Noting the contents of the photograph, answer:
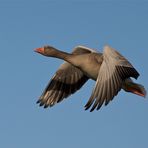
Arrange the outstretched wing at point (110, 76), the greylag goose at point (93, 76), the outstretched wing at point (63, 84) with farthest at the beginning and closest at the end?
the outstretched wing at point (63, 84) → the greylag goose at point (93, 76) → the outstretched wing at point (110, 76)

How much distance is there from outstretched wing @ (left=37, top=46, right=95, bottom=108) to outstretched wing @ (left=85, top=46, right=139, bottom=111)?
14.9 ft

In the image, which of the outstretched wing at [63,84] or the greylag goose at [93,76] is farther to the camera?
the outstretched wing at [63,84]

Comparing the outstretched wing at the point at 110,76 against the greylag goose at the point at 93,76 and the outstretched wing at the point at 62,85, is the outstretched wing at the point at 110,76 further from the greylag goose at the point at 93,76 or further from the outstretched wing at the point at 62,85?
the outstretched wing at the point at 62,85

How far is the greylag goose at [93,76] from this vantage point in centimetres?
2075

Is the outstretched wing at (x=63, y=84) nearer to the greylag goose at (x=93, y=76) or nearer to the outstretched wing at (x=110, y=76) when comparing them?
the greylag goose at (x=93, y=76)

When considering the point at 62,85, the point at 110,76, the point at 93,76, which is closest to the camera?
the point at 110,76

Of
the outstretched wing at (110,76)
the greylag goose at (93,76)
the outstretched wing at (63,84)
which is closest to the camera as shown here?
the outstretched wing at (110,76)

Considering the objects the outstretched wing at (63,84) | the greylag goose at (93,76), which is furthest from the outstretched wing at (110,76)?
the outstretched wing at (63,84)

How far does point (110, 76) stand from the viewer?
69.7ft

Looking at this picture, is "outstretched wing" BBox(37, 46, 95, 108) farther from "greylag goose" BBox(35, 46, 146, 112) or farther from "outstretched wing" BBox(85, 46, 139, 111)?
"outstretched wing" BBox(85, 46, 139, 111)

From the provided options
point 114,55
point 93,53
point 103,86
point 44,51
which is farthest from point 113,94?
point 44,51

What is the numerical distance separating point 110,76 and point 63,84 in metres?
6.29

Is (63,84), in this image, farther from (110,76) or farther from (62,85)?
(110,76)

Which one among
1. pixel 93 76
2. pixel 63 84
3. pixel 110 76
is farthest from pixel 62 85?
pixel 110 76
